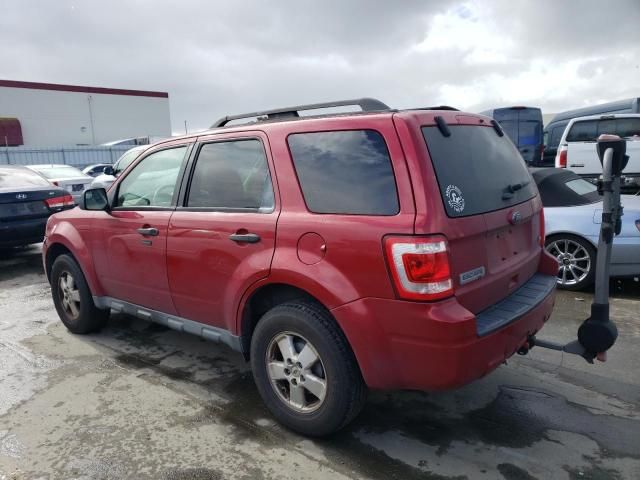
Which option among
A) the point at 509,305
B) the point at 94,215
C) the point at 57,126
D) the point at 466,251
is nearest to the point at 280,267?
the point at 466,251

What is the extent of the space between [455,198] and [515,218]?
615 mm

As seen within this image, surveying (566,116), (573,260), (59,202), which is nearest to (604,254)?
(573,260)

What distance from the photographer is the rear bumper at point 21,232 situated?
688 centimetres

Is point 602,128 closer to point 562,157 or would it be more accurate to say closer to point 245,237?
point 562,157

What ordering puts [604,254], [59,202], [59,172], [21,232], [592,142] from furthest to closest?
[59,172]
[592,142]
[59,202]
[21,232]
[604,254]

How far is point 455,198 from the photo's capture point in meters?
2.52

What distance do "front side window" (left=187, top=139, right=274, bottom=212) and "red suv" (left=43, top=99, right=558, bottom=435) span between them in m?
0.01

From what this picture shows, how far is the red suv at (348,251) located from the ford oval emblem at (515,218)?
0.01m

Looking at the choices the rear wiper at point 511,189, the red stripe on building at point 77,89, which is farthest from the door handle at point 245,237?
the red stripe on building at point 77,89

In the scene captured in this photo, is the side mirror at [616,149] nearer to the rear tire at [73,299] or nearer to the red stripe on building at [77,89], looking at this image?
the rear tire at [73,299]

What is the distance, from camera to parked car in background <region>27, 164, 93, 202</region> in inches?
454

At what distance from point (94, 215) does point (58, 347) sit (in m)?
1.25

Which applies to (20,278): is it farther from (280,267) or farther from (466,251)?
(466,251)

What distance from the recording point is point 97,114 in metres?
37.8
